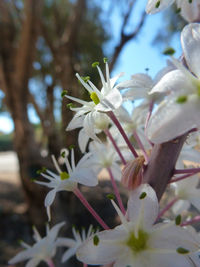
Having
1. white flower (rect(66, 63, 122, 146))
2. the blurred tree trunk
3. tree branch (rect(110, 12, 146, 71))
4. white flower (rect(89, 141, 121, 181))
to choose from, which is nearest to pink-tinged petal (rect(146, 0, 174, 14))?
white flower (rect(66, 63, 122, 146))

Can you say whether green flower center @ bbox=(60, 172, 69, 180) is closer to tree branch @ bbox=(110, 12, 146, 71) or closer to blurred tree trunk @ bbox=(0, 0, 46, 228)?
blurred tree trunk @ bbox=(0, 0, 46, 228)

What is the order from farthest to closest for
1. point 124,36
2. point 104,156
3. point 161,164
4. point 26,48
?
point 124,36 → point 26,48 → point 104,156 → point 161,164

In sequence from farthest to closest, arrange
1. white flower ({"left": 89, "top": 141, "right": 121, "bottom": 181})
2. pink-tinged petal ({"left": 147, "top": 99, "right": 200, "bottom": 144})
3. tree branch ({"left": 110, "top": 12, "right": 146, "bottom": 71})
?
1. tree branch ({"left": 110, "top": 12, "right": 146, "bottom": 71})
2. white flower ({"left": 89, "top": 141, "right": 121, "bottom": 181})
3. pink-tinged petal ({"left": 147, "top": 99, "right": 200, "bottom": 144})

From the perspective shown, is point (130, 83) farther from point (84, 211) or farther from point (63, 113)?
point (84, 211)

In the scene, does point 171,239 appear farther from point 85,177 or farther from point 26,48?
point 26,48

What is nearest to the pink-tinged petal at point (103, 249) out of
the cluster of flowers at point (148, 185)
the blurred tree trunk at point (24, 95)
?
the cluster of flowers at point (148, 185)

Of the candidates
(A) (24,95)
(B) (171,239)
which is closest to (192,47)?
(B) (171,239)
